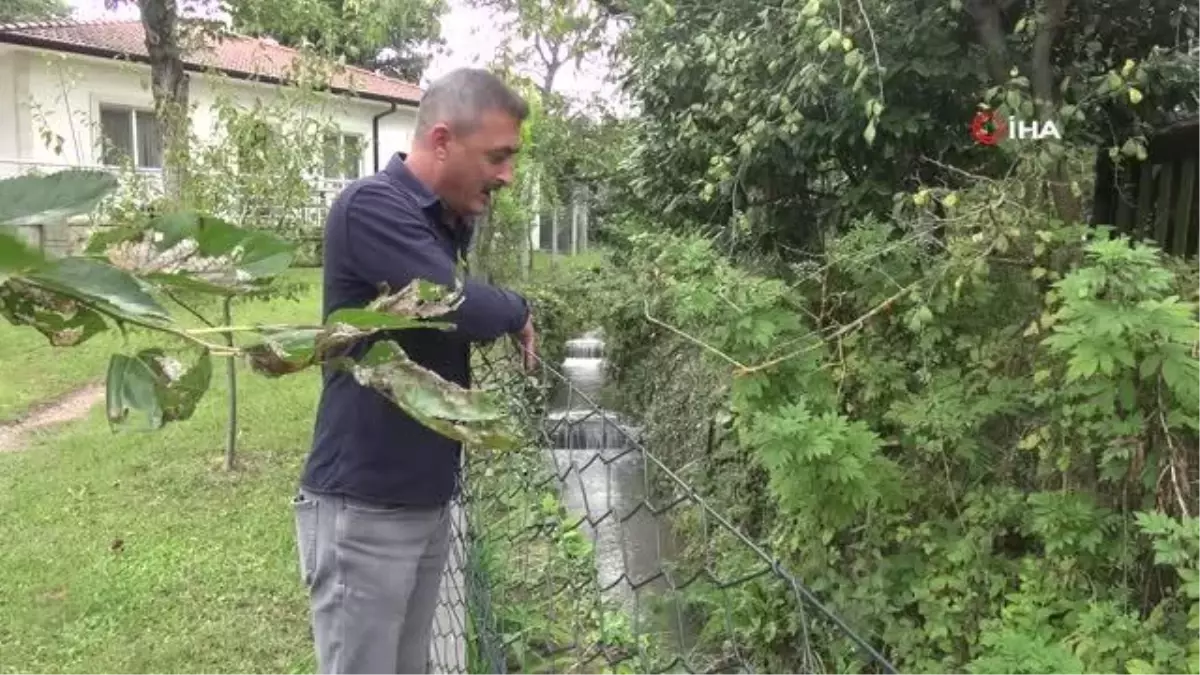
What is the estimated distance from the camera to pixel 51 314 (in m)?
0.73

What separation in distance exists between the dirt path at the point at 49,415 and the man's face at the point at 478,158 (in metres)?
5.55

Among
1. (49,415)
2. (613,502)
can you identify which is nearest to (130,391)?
(613,502)

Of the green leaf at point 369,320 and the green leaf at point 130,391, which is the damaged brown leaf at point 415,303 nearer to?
the green leaf at point 369,320

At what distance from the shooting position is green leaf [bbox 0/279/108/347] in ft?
2.26

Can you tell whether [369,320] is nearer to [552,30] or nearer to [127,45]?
[552,30]

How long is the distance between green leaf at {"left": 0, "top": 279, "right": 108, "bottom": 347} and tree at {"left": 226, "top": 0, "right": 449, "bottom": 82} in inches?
182

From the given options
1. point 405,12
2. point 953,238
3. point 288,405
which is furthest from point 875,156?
point 288,405

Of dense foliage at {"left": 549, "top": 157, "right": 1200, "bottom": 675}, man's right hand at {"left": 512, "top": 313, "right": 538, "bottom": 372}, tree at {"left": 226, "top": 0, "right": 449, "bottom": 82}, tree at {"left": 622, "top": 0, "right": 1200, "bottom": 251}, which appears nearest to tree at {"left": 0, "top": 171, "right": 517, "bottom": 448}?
man's right hand at {"left": 512, "top": 313, "right": 538, "bottom": 372}

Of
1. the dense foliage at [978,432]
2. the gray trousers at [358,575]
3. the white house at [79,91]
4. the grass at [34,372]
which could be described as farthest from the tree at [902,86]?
the white house at [79,91]

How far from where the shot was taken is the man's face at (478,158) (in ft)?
6.96

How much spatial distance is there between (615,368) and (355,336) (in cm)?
865

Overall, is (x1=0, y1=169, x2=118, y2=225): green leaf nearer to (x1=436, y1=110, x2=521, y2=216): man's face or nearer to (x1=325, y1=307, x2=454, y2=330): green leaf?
(x1=325, y1=307, x2=454, y2=330): green leaf

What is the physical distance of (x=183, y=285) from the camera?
71 cm

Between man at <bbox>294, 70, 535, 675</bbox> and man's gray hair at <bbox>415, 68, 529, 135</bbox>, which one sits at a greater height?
man's gray hair at <bbox>415, 68, 529, 135</bbox>
